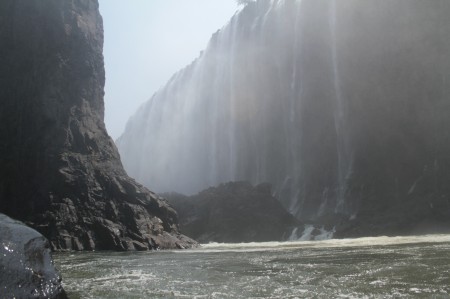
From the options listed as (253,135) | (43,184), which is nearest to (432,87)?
(253,135)

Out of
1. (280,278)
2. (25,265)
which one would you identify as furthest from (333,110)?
(25,265)

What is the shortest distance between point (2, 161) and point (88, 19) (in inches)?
518

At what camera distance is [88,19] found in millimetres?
36969

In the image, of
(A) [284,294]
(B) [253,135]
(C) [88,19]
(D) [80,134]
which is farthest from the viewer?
(B) [253,135]

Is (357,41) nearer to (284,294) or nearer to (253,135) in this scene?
(253,135)

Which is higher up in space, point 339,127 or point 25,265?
point 339,127

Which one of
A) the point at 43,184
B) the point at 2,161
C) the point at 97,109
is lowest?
the point at 43,184

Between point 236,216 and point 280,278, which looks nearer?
point 280,278

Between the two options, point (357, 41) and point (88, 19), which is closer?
point (88, 19)

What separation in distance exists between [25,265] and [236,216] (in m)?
34.4

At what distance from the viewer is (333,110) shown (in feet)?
162

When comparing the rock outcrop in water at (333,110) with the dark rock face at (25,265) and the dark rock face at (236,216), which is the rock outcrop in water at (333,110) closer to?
the dark rock face at (236,216)

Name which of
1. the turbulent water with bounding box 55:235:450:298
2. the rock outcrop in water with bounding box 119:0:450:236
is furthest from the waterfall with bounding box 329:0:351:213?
the turbulent water with bounding box 55:235:450:298

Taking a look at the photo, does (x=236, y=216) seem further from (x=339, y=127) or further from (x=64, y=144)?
(x=64, y=144)
